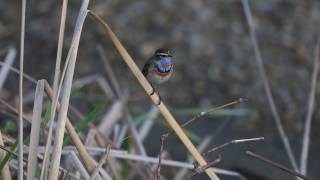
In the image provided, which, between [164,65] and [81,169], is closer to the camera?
[81,169]

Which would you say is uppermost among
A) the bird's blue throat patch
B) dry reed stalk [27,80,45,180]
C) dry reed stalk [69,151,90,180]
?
the bird's blue throat patch

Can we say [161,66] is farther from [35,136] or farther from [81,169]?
[35,136]

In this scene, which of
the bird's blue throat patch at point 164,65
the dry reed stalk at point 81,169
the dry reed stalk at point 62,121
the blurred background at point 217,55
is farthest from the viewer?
the blurred background at point 217,55

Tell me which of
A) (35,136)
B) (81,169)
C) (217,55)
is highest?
(217,55)

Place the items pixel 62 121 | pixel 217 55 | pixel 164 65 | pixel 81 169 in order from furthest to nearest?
pixel 217 55 → pixel 164 65 → pixel 81 169 → pixel 62 121

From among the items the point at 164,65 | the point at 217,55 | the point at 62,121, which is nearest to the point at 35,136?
the point at 62,121

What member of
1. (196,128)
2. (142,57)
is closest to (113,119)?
(196,128)

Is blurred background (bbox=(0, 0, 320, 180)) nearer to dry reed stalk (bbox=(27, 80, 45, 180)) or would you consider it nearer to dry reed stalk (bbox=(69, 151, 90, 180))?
dry reed stalk (bbox=(69, 151, 90, 180))

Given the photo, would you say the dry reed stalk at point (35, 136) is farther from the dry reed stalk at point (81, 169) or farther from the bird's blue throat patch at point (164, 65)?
the bird's blue throat patch at point (164, 65)

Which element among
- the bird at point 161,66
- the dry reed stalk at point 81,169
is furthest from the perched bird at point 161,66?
the dry reed stalk at point 81,169

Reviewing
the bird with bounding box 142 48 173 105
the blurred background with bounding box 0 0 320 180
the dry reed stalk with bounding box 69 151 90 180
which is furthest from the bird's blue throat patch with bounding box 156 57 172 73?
the blurred background with bounding box 0 0 320 180

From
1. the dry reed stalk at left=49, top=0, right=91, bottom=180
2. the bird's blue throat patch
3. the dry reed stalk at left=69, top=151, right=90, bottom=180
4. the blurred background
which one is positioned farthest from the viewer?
the blurred background

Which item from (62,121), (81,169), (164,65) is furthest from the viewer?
(164,65)

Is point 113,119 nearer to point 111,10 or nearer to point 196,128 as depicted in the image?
point 196,128
